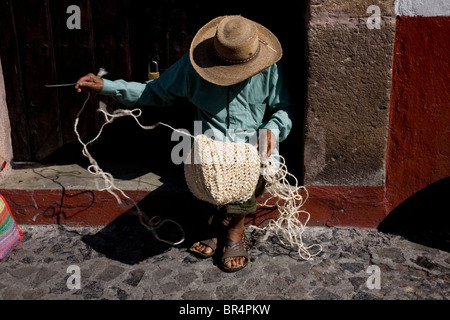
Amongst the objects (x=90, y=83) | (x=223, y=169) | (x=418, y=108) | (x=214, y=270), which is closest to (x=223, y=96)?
(x=223, y=169)

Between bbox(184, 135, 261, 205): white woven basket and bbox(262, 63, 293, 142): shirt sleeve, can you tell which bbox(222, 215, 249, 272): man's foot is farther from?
bbox(262, 63, 293, 142): shirt sleeve

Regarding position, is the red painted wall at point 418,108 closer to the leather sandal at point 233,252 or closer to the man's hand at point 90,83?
the leather sandal at point 233,252

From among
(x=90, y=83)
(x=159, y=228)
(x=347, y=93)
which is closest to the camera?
(x=90, y=83)

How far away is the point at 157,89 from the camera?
325 cm

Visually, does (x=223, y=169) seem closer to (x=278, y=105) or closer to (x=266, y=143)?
(x=266, y=143)

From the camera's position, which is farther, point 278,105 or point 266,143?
point 278,105

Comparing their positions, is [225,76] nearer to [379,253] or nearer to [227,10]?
[227,10]

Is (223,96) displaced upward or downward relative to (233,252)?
upward

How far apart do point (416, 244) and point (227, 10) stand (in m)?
2.00

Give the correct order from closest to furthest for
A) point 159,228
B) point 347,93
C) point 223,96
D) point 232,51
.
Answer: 1. point 232,51
2. point 223,96
3. point 347,93
4. point 159,228

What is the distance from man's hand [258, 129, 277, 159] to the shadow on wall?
1.10 metres

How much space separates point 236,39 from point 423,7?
3.98 ft

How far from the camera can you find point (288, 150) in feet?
12.1
